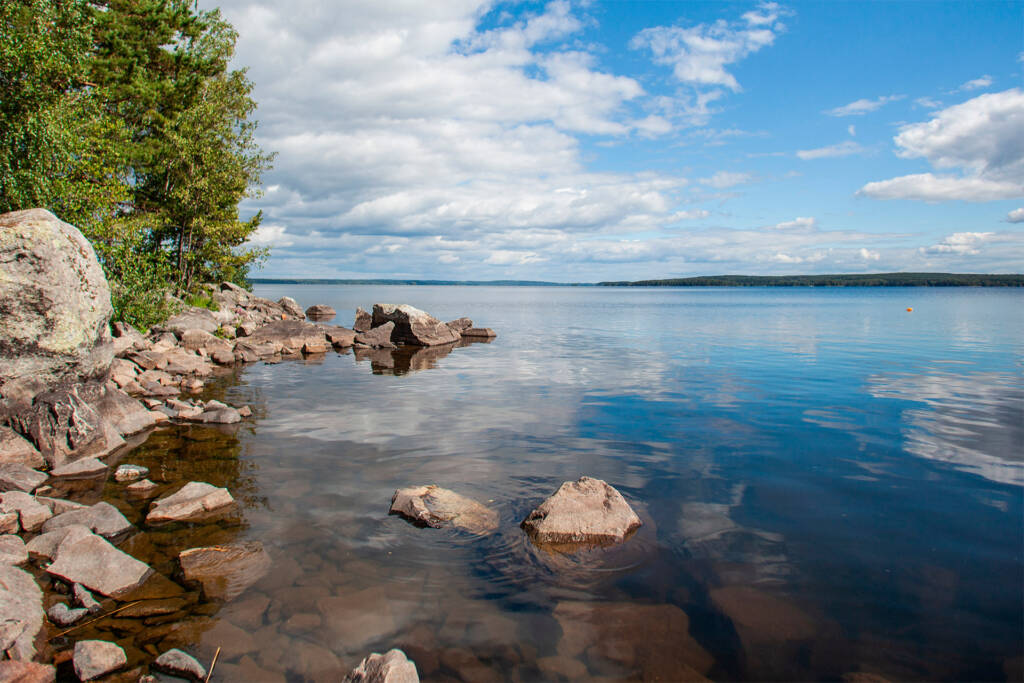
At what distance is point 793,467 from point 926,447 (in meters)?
3.62

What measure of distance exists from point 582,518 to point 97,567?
5.97 m

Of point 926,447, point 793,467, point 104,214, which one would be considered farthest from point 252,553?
point 104,214

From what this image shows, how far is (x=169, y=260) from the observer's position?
3559 cm

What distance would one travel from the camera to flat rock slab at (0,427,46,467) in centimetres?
1006

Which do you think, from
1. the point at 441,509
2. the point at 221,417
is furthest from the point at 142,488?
the point at 441,509

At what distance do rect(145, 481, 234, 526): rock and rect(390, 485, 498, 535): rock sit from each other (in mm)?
2628

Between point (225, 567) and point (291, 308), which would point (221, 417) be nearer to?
point (225, 567)

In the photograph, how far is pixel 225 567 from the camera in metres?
7.00

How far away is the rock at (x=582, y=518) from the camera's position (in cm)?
785

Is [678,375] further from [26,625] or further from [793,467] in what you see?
[26,625]

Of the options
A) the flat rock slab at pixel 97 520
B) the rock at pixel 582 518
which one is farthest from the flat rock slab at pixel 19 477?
the rock at pixel 582 518

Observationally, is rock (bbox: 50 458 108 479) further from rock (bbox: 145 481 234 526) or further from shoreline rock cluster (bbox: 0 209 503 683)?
rock (bbox: 145 481 234 526)

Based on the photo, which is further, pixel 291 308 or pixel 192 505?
pixel 291 308

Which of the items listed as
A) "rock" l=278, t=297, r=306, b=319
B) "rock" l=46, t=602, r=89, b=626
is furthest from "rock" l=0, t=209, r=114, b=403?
"rock" l=278, t=297, r=306, b=319
